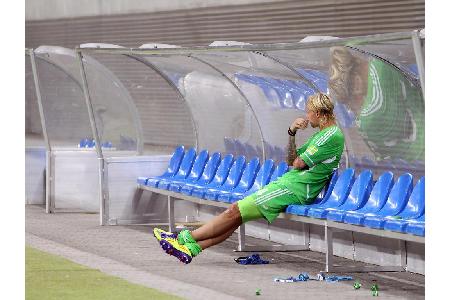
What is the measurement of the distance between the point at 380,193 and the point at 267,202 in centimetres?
91

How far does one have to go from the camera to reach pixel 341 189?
1082 cm

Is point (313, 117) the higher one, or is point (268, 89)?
point (268, 89)

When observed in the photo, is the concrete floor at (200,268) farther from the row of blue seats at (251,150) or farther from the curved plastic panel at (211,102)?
the curved plastic panel at (211,102)

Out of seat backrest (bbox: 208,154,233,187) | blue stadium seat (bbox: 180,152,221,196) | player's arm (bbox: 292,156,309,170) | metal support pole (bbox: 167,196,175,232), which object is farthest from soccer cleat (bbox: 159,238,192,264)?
metal support pole (bbox: 167,196,175,232)

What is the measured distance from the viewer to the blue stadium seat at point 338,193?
1070cm

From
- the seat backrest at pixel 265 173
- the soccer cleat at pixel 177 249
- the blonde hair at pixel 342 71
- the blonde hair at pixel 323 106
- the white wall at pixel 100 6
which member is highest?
the white wall at pixel 100 6

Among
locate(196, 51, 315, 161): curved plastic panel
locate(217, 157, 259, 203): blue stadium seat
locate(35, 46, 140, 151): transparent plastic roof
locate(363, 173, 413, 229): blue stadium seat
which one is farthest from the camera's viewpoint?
locate(35, 46, 140, 151): transparent plastic roof

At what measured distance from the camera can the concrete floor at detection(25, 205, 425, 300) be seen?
9.68 metres

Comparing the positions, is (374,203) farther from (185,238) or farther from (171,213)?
(171,213)

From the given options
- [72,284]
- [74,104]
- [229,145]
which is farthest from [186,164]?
[72,284]

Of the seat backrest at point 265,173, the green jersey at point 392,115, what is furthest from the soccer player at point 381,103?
the seat backrest at point 265,173

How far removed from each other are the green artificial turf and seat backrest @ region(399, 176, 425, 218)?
1.84 metres

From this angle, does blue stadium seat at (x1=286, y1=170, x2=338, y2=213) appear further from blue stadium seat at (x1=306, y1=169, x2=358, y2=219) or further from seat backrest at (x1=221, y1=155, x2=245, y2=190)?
seat backrest at (x1=221, y1=155, x2=245, y2=190)

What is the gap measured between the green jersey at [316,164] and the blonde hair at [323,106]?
0.09 meters
